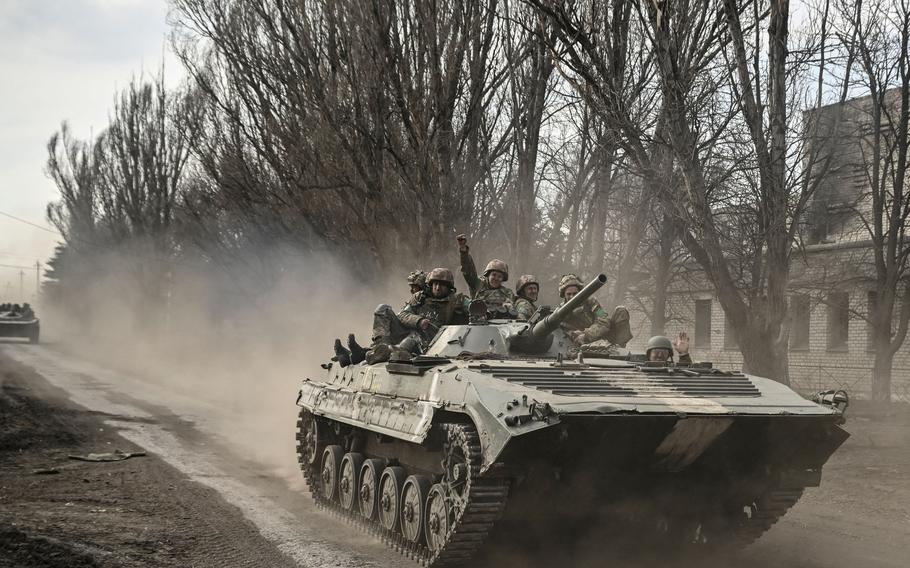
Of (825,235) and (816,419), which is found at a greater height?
(825,235)

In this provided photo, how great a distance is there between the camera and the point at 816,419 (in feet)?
24.6

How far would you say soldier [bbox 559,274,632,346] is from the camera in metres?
9.77

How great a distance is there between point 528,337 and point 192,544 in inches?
127

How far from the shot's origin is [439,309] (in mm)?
10438

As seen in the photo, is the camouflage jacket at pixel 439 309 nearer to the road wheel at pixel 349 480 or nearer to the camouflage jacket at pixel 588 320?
the camouflage jacket at pixel 588 320

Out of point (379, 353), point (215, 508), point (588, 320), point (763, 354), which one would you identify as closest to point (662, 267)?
point (763, 354)

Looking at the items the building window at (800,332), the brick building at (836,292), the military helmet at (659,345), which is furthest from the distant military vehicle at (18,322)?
the military helmet at (659,345)

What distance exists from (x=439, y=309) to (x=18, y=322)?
33.2 metres

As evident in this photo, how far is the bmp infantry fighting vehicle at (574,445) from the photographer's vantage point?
696cm

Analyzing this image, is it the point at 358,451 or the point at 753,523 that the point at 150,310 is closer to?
the point at 358,451

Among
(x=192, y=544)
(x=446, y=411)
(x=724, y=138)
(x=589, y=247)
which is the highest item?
(x=724, y=138)

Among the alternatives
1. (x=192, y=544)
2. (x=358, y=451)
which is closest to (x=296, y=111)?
(x=358, y=451)

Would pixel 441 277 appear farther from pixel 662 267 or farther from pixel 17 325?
pixel 17 325

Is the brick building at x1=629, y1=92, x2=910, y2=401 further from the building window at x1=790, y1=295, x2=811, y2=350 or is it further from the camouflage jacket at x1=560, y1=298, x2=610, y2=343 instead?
the camouflage jacket at x1=560, y1=298, x2=610, y2=343
